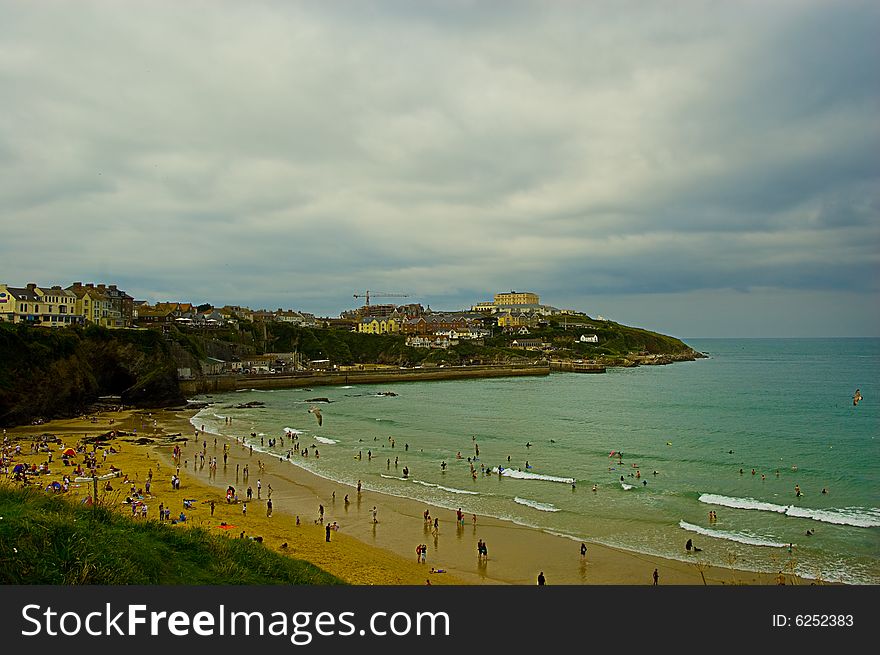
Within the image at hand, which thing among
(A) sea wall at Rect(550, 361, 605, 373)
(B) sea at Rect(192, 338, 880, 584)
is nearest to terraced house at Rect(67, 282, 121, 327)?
(B) sea at Rect(192, 338, 880, 584)

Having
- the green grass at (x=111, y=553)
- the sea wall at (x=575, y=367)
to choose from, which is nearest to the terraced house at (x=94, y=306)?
the green grass at (x=111, y=553)

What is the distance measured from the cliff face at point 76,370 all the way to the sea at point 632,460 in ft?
25.7

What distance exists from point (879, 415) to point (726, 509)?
41.9 metres

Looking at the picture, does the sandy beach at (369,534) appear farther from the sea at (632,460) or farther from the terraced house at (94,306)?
the terraced house at (94,306)

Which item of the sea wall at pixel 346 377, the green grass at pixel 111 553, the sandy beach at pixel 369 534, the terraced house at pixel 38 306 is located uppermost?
the terraced house at pixel 38 306

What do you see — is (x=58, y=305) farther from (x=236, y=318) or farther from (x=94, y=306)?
(x=236, y=318)

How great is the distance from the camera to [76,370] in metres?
52.6

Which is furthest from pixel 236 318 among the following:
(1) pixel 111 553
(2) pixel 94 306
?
(1) pixel 111 553

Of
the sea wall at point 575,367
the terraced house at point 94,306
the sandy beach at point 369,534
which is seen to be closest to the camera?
the sandy beach at point 369,534

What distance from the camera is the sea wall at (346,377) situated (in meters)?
77.2

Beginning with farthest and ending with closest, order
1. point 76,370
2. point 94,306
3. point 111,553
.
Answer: point 94,306 < point 76,370 < point 111,553

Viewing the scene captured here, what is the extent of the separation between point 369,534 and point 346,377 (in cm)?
6867

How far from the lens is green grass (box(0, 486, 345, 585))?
8.22 meters

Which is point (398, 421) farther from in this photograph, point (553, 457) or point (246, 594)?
point (246, 594)
